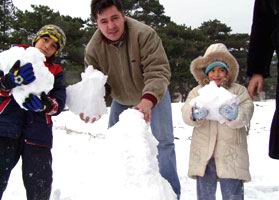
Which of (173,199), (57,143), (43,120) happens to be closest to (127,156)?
(173,199)

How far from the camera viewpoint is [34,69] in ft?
10.6

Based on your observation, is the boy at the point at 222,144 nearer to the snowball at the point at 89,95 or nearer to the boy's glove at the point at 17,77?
the snowball at the point at 89,95

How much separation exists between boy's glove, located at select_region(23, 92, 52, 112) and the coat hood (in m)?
1.45

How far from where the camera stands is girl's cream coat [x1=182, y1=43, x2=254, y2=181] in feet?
12.0

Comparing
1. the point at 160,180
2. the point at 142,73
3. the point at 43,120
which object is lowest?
the point at 160,180

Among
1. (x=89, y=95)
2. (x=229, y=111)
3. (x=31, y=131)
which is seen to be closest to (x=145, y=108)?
(x=89, y=95)

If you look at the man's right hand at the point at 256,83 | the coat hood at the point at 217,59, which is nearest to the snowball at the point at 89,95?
the coat hood at the point at 217,59

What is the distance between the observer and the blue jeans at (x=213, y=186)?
3.69 meters

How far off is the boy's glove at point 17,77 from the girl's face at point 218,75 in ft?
5.03

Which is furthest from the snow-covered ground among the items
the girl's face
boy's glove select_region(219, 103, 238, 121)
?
the girl's face

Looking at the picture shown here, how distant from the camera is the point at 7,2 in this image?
26719 millimetres

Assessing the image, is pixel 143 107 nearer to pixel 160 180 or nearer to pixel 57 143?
pixel 160 180

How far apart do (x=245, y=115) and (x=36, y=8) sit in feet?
77.7

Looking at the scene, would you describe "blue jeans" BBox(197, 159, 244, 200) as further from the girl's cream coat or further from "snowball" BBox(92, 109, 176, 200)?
"snowball" BBox(92, 109, 176, 200)
